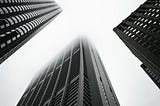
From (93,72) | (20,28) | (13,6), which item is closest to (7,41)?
(20,28)

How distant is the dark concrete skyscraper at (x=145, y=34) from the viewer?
57.3 m

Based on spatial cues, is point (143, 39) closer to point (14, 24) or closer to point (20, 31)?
point (20, 31)

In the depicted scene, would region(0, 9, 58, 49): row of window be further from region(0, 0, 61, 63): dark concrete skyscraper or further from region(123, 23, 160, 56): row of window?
region(123, 23, 160, 56): row of window

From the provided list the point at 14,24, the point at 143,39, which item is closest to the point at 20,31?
the point at 14,24

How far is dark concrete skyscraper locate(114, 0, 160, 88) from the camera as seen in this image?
188 ft

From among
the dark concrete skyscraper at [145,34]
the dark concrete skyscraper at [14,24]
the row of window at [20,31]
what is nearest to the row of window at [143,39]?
the dark concrete skyscraper at [145,34]

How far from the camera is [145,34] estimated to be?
6456 centimetres

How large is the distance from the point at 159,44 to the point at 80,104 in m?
23.2

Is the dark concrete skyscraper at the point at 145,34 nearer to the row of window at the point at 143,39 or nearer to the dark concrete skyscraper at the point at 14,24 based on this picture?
the row of window at the point at 143,39

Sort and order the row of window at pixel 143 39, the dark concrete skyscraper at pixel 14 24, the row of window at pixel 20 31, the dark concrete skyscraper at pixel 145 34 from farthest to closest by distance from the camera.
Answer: the dark concrete skyscraper at pixel 14 24 → the row of window at pixel 20 31 → the row of window at pixel 143 39 → the dark concrete skyscraper at pixel 145 34

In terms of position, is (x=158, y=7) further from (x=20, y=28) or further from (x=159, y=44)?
(x=20, y=28)

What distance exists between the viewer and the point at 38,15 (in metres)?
114

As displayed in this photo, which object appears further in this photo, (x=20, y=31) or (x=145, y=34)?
(x=20, y=31)

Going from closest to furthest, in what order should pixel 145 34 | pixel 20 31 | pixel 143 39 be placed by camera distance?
pixel 143 39, pixel 145 34, pixel 20 31
